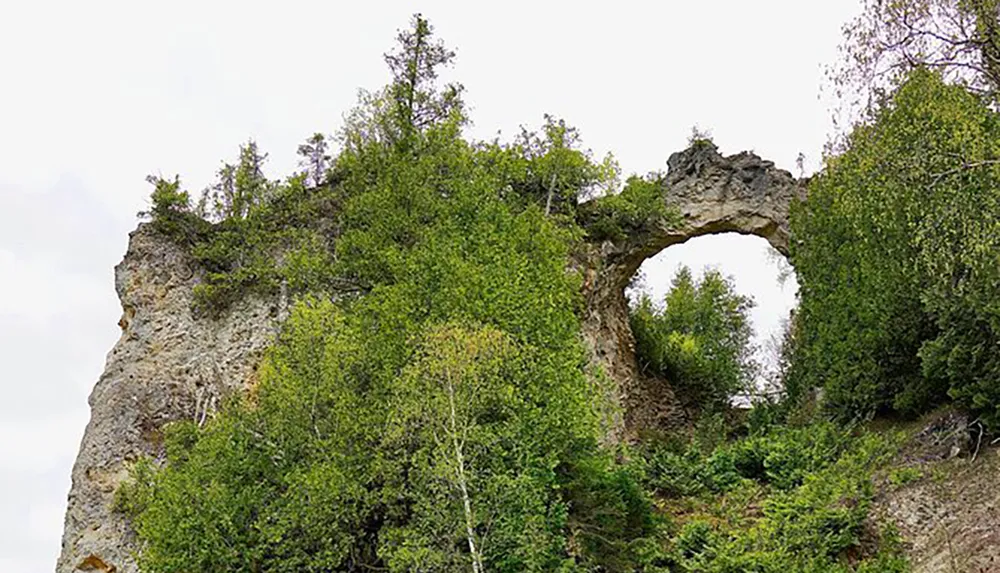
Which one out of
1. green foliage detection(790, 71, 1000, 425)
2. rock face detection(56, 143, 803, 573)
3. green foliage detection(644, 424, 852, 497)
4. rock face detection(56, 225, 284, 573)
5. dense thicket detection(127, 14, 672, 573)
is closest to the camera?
green foliage detection(790, 71, 1000, 425)

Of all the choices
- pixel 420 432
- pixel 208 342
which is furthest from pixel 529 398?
pixel 208 342

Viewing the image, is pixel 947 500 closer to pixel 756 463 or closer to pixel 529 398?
pixel 756 463

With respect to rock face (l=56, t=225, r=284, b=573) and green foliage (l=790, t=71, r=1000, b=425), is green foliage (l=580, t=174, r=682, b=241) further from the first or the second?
rock face (l=56, t=225, r=284, b=573)

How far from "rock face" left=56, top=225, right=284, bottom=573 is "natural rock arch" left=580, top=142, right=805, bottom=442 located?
399 inches

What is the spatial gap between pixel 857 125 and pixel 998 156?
1.88 m

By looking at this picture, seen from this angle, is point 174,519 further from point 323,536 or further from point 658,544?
point 658,544

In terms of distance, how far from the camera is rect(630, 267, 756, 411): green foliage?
1231 inches

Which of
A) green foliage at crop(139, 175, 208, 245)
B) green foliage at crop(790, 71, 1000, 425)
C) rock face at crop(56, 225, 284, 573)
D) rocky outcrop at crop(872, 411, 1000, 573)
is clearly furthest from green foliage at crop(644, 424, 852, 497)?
green foliage at crop(139, 175, 208, 245)

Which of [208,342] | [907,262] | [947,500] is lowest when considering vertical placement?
[947,500]

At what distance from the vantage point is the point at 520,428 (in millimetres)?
14289

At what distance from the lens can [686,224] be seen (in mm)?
28422

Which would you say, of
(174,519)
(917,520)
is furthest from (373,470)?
(917,520)

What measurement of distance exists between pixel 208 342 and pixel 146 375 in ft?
6.13

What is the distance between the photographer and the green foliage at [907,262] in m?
11.5
